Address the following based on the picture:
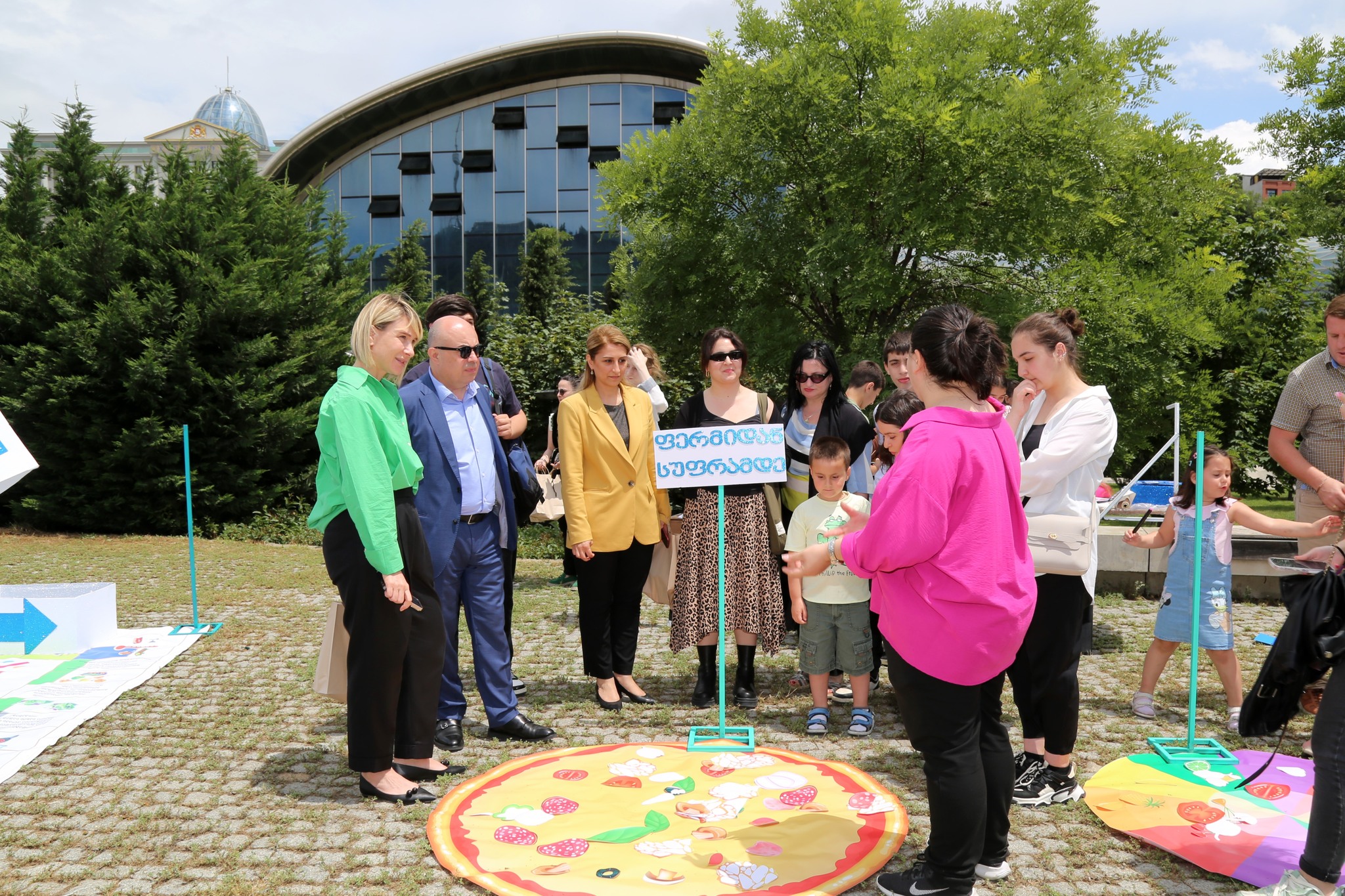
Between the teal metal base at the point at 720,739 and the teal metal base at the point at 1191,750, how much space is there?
1.89 meters

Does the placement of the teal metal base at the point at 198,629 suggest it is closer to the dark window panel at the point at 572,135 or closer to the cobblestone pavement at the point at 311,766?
the cobblestone pavement at the point at 311,766

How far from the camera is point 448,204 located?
1348 inches

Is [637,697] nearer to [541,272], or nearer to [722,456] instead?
[722,456]

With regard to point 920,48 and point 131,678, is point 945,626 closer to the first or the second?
point 131,678

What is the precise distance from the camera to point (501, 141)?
3447 cm

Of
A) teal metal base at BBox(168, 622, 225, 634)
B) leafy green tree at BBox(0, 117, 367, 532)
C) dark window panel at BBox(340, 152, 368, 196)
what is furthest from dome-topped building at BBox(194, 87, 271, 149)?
teal metal base at BBox(168, 622, 225, 634)

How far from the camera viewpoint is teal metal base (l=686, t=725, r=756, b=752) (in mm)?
4535

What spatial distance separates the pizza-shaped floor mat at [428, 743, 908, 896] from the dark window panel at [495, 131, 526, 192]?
31.8 m

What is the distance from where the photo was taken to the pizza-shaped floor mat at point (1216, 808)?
3369 millimetres

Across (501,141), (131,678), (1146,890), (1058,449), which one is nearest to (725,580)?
(1058,449)

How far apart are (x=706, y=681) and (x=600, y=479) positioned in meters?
1.29

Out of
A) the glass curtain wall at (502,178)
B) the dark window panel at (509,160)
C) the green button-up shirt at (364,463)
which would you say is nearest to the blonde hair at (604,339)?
the green button-up shirt at (364,463)

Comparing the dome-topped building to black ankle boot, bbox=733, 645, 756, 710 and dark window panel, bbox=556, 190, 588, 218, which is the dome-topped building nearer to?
dark window panel, bbox=556, 190, 588, 218

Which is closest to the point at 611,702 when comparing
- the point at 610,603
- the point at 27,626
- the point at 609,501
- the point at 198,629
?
the point at 610,603
